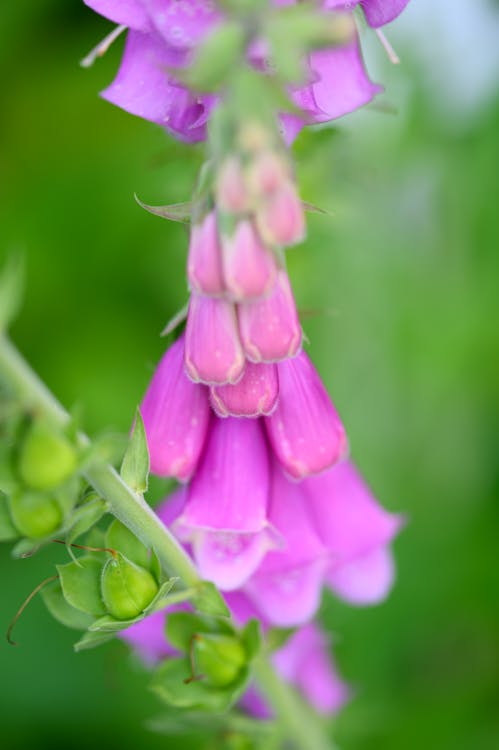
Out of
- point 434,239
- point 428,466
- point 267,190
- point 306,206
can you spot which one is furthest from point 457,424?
point 267,190

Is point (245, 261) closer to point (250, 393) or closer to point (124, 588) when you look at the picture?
point (250, 393)

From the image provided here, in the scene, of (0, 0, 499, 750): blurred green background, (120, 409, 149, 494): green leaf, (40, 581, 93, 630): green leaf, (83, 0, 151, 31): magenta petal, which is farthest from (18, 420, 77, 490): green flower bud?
(0, 0, 499, 750): blurred green background

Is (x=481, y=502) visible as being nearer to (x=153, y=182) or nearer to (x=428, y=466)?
(x=428, y=466)

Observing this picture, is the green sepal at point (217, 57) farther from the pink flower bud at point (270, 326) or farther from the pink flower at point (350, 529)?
the pink flower at point (350, 529)

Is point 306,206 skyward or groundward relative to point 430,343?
skyward

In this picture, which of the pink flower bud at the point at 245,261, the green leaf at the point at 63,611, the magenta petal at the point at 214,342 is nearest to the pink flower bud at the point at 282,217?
the pink flower bud at the point at 245,261

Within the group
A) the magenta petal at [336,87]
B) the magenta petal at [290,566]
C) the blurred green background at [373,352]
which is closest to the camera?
the magenta petal at [336,87]
